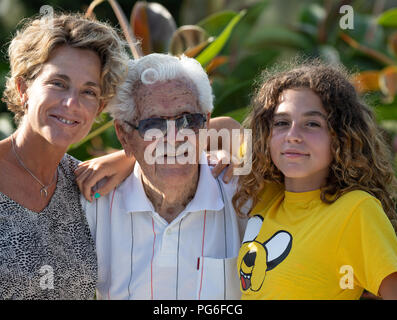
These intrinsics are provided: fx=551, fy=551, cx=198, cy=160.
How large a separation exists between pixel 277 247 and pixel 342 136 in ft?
1.68

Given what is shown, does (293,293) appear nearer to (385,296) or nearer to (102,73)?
(385,296)

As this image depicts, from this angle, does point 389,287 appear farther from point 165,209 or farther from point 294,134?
point 165,209

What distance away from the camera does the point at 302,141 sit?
7.08 feet

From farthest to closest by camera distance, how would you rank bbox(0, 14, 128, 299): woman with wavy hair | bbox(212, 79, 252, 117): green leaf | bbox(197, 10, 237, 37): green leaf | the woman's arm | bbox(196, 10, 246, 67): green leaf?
bbox(197, 10, 237, 37): green leaf < bbox(212, 79, 252, 117): green leaf < bbox(196, 10, 246, 67): green leaf < bbox(0, 14, 128, 299): woman with wavy hair < the woman's arm

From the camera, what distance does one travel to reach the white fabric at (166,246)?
2.43m

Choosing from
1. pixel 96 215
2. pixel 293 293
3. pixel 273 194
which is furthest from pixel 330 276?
pixel 96 215

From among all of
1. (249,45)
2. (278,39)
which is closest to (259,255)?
(249,45)

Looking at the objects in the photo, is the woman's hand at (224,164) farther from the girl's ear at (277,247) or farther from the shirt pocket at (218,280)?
the girl's ear at (277,247)

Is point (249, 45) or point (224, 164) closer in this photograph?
point (224, 164)

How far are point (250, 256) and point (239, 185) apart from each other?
0.44m

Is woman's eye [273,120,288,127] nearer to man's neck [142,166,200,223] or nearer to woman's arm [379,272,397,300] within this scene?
man's neck [142,166,200,223]

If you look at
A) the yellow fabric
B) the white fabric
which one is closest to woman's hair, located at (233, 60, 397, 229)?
the yellow fabric

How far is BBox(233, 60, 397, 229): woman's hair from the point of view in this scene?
219 cm

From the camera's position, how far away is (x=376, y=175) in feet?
7.31
